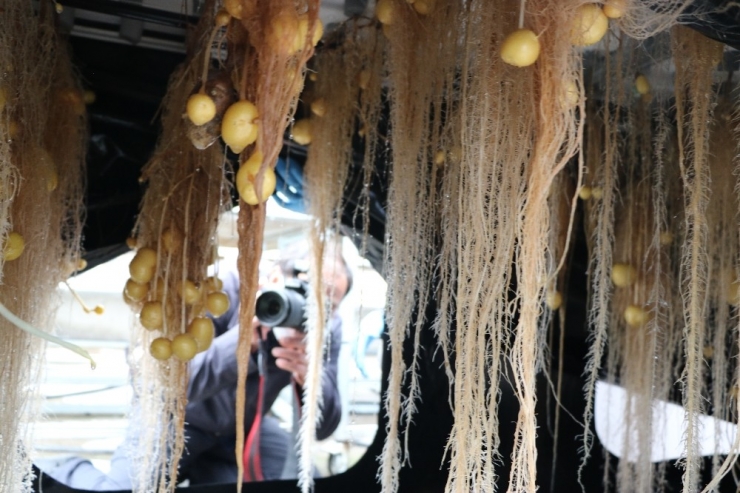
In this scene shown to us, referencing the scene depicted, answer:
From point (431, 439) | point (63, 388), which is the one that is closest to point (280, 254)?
point (431, 439)

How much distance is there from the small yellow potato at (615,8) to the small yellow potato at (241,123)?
351 mm

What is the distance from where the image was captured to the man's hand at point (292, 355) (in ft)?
5.72

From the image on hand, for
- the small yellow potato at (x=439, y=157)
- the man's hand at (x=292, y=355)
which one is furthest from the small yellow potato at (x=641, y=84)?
the man's hand at (x=292, y=355)

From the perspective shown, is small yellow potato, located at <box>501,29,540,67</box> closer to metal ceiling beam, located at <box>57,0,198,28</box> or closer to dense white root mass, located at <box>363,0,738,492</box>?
dense white root mass, located at <box>363,0,738,492</box>

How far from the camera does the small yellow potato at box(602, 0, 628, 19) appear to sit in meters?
0.66

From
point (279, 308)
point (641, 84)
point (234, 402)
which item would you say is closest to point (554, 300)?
point (641, 84)

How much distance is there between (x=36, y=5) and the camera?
3.47 ft

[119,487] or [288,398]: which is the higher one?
[288,398]

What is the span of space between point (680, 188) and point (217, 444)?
3.94 feet

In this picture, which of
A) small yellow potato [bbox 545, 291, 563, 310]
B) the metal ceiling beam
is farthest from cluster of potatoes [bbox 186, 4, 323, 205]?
small yellow potato [bbox 545, 291, 563, 310]

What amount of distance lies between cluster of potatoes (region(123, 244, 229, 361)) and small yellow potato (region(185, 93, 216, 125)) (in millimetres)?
318

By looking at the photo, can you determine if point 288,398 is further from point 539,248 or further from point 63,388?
point 539,248

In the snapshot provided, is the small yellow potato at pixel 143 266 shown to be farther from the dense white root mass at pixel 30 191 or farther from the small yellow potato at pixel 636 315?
the small yellow potato at pixel 636 315

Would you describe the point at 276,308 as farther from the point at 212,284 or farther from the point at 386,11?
the point at 386,11
